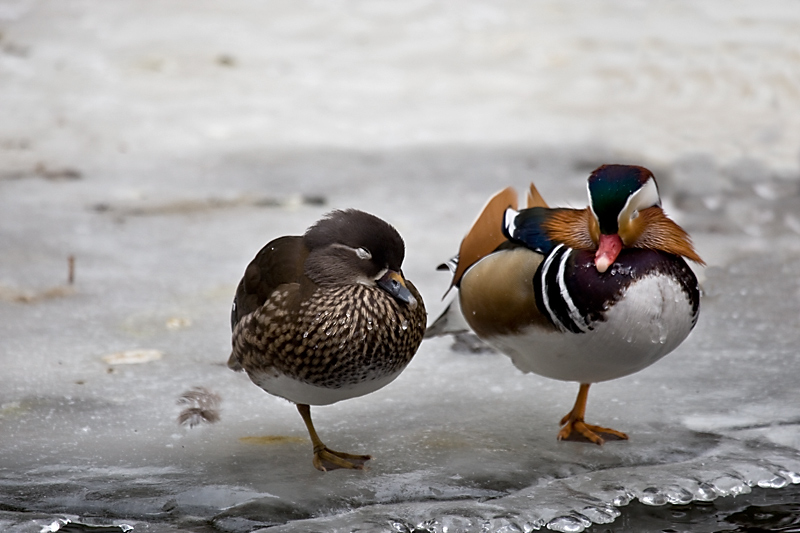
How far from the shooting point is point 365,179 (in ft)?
17.5

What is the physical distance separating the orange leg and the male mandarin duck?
0.60 metres

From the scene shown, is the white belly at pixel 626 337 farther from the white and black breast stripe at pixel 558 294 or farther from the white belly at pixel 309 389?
the white belly at pixel 309 389

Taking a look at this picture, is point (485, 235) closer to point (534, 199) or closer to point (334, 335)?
point (534, 199)

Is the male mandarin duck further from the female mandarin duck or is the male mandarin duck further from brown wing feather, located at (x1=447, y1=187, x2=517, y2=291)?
brown wing feather, located at (x1=447, y1=187, x2=517, y2=291)

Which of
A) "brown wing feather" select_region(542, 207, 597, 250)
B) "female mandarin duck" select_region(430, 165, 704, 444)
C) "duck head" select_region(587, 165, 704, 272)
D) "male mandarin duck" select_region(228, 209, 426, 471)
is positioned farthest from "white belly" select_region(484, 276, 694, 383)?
"male mandarin duck" select_region(228, 209, 426, 471)

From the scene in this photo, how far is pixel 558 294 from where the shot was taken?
2.63 meters

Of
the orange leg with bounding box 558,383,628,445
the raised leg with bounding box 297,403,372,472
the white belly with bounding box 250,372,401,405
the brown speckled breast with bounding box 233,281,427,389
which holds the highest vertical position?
the brown speckled breast with bounding box 233,281,427,389

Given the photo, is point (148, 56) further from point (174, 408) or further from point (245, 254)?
point (174, 408)

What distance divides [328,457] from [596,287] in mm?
897

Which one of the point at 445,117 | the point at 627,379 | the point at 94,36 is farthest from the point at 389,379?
the point at 94,36

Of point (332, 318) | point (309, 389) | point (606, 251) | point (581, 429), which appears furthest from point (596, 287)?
point (309, 389)

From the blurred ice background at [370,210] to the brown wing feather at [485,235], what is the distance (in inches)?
17.2

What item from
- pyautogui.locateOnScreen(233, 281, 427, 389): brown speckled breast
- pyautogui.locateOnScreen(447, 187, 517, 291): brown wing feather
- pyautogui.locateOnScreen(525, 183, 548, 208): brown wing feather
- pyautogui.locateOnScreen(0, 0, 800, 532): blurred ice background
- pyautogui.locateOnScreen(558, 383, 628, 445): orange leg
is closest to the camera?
pyautogui.locateOnScreen(233, 281, 427, 389): brown speckled breast

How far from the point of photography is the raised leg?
9.01 feet
